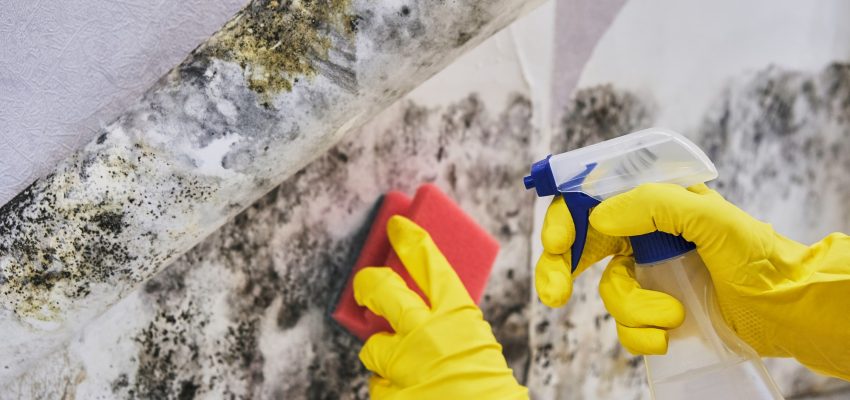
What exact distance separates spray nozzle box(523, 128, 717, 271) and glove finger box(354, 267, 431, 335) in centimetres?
24

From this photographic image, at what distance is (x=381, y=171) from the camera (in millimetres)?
1028

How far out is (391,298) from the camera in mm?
855

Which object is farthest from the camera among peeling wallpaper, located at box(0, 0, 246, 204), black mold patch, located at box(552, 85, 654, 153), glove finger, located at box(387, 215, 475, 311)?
black mold patch, located at box(552, 85, 654, 153)

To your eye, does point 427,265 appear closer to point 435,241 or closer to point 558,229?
point 435,241

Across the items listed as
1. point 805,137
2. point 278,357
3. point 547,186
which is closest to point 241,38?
point 547,186

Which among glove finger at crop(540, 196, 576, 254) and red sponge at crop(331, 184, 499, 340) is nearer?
glove finger at crop(540, 196, 576, 254)

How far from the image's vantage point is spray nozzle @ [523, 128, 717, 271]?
67 centimetres

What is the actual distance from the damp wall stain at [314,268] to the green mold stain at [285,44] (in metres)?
0.28

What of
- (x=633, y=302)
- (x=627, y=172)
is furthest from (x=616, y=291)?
(x=627, y=172)

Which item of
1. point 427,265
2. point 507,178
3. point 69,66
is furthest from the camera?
point 507,178

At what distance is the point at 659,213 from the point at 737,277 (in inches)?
4.5

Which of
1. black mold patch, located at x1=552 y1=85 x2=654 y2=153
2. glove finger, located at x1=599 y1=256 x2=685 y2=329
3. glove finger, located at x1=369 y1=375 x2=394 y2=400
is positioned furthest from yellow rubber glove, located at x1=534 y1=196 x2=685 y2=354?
black mold patch, located at x1=552 y1=85 x2=654 y2=153

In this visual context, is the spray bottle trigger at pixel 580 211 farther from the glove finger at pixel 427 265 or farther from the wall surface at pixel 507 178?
the wall surface at pixel 507 178

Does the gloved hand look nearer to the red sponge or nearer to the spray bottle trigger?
Answer: the spray bottle trigger
